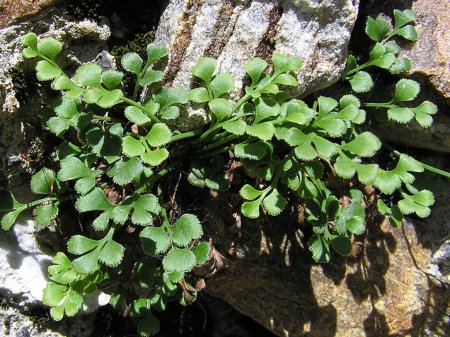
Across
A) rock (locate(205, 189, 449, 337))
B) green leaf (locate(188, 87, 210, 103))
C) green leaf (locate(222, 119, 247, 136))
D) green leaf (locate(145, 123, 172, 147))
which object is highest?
green leaf (locate(188, 87, 210, 103))

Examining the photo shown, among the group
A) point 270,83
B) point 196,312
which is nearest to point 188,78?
point 270,83

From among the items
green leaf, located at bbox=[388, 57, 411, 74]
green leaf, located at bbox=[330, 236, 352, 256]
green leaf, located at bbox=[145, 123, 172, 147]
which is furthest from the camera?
green leaf, located at bbox=[388, 57, 411, 74]

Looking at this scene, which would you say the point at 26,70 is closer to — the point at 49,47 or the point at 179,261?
the point at 49,47

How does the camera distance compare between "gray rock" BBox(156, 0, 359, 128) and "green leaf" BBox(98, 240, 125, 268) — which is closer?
"green leaf" BBox(98, 240, 125, 268)

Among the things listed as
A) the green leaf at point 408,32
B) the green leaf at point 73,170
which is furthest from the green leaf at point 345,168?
the green leaf at point 73,170

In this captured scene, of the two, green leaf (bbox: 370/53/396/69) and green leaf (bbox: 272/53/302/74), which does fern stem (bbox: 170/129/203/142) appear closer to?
green leaf (bbox: 272/53/302/74)

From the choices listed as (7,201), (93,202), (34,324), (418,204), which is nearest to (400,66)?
(418,204)

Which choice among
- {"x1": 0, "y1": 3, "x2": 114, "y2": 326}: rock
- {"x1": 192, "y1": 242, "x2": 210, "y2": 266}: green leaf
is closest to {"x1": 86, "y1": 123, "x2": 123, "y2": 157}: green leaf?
{"x1": 0, "y1": 3, "x2": 114, "y2": 326}: rock
